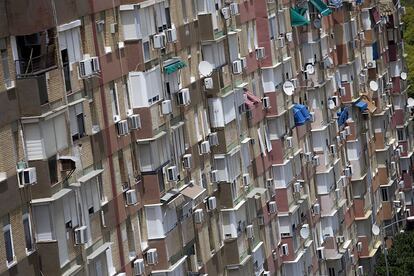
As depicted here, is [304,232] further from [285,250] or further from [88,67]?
[88,67]

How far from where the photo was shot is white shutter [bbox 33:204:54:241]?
4044cm

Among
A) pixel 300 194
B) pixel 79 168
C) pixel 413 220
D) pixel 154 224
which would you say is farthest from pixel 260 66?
pixel 413 220

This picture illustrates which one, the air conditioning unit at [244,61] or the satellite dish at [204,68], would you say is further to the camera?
the air conditioning unit at [244,61]

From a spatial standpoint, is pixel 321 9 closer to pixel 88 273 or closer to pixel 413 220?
pixel 413 220

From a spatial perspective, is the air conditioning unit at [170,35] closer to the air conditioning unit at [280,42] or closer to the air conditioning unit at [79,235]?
the air conditioning unit at [79,235]

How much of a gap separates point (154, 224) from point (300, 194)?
1939cm

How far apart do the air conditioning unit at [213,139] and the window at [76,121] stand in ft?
37.5

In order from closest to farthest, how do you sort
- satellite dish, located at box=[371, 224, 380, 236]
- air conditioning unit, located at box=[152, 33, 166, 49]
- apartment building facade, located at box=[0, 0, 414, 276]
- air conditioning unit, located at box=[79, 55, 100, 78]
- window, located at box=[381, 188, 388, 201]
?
apartment building facade, located at box=[0, 0, 414, 276], air conditioning unit, located at box=[79, 55, 100, 78], air conditioning unit, located at box=[152, 33, 166, 49], satellite dish, located at box=[371, 224, 380, 236], window, located at box=[381, 188, 388, 201]

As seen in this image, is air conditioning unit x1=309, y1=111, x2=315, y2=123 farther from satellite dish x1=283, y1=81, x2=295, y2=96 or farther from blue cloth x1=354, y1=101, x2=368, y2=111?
blue cloth x1=354, y1=101, x2=368, y2=111

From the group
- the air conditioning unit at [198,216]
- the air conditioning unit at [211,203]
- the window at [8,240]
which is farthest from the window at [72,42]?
the air conditioning unit at [211,203]

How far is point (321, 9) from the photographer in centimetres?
7369

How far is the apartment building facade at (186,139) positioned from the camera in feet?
132

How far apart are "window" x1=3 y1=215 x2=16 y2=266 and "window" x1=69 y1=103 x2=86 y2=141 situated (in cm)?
425

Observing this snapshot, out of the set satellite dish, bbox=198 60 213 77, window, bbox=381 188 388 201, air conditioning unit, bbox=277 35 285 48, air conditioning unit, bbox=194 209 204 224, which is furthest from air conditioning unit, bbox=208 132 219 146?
window, bbox=381 188 388 201
